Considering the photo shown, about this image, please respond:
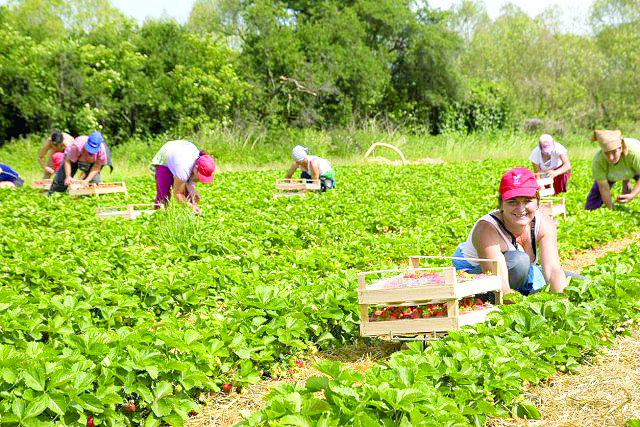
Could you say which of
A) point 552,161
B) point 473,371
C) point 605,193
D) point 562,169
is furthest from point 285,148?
point 473,371

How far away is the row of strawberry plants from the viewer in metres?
3.12

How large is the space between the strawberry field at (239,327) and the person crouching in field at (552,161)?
219cm

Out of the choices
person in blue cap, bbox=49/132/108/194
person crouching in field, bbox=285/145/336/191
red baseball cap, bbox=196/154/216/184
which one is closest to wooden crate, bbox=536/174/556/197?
person crouching in field, bbox=285/145/336/191

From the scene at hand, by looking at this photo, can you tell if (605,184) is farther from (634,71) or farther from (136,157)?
(634,71)

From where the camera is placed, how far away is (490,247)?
4965 millimetres

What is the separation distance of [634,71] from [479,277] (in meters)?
43.6

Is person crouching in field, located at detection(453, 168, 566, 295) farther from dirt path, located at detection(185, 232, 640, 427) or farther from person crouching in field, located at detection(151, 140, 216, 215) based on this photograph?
person crouching in field, located at detection(151, 140, 216, 215)

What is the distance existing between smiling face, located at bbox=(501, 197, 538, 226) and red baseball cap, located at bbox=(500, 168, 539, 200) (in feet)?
0.20

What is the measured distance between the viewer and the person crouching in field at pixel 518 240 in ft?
16.0

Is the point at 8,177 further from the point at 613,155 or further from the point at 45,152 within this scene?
the point at 613,155

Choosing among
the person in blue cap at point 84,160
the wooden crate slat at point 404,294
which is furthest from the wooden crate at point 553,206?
the person in blue cap at point 84,160

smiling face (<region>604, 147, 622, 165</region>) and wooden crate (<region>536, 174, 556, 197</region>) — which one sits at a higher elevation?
smiling face (<region>604, 147, 622, 165</region>)

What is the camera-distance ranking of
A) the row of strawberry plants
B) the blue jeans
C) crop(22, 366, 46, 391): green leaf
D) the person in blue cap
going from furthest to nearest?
1. the person in blue cap
2. the blue jeans
3. crop(22, 366, 46, 391): green leaf
4. the row of strawberry plants

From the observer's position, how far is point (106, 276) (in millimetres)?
7016
